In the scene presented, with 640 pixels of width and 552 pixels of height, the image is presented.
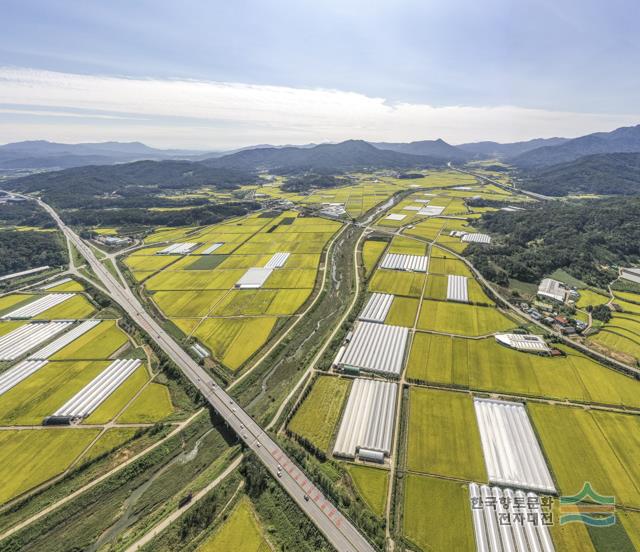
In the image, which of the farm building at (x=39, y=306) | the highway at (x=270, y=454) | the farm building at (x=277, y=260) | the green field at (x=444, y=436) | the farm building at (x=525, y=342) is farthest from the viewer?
the farm building at (x=277, y=260)

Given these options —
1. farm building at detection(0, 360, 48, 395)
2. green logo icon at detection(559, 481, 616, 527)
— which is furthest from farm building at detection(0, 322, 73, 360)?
green logo icon at detection(559, 481, 616, 527)

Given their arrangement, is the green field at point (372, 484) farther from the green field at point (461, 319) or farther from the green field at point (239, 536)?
the green field at point (461, 319)

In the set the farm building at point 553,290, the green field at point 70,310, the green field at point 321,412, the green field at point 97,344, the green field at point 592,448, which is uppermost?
the farm building at point 553,290

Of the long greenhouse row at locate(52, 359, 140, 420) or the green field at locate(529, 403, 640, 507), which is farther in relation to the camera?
the long greenhouse row at locate(52, 359, 140, 420)

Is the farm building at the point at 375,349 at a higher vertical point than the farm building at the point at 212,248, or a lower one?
higher

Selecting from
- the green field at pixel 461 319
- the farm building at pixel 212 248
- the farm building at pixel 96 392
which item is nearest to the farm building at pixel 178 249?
the farm building at pixel 212 248

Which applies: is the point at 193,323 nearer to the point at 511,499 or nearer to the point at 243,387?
the point at 243,387

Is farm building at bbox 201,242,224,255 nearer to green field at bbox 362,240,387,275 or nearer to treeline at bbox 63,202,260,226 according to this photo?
treeline at bbox 63,202,260,226

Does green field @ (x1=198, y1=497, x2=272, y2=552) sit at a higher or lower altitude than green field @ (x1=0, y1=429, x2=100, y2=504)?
higher
